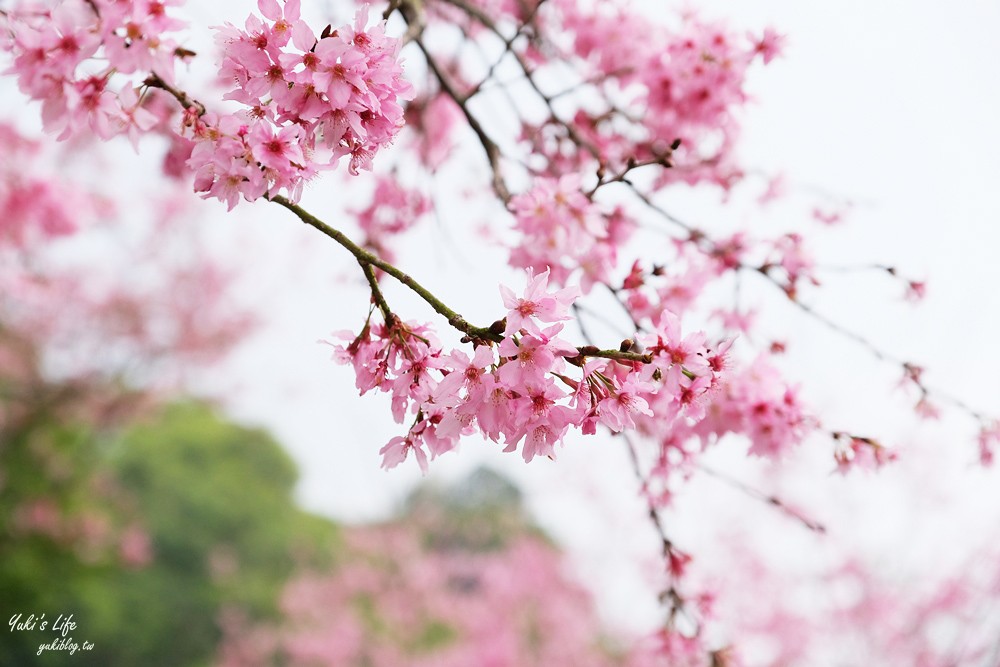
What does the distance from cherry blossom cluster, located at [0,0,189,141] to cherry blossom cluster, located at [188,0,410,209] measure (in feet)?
0.33

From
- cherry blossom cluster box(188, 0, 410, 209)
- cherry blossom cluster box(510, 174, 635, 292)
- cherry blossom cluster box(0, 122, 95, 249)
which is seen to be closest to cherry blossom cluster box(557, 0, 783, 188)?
cherry blossom cluster box(510, 174, 635, 292)

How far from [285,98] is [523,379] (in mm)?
631

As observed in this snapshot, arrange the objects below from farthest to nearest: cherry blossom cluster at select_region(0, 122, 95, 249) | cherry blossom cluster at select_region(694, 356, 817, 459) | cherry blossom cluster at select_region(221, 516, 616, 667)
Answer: cherry blossom cluster at select_region(221, 516, 616, 667) < cherry blossom cluster at select_region(0, 122, 95, 249) < cherry blossom cluster at select_region(694, 356, 817, 459)

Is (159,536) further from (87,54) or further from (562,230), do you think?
(87,54)

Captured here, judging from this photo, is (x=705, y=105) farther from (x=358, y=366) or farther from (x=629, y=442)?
(x=358, y=366)

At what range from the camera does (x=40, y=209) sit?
4.82 meters

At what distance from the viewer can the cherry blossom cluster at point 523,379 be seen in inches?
41.2

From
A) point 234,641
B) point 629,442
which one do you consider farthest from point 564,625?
point 629,442

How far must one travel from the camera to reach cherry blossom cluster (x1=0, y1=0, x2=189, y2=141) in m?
1.03

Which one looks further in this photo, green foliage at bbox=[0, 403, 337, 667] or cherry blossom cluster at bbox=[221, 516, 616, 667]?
cherry blossom cluster at bbox=[221, 516, 616, 667]

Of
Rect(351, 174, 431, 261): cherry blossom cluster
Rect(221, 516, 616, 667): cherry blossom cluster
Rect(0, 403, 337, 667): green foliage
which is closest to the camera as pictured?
Rect(351, 174, 431, 261): cherry blossom cluster

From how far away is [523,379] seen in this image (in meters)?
1.05

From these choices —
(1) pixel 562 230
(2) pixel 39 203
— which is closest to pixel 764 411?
(1) pixel 562 230

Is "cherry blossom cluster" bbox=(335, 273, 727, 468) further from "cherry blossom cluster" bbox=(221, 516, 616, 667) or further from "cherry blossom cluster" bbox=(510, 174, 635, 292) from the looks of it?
"cherry blossom cluster" bbox=(221, 516, 616, 667)
